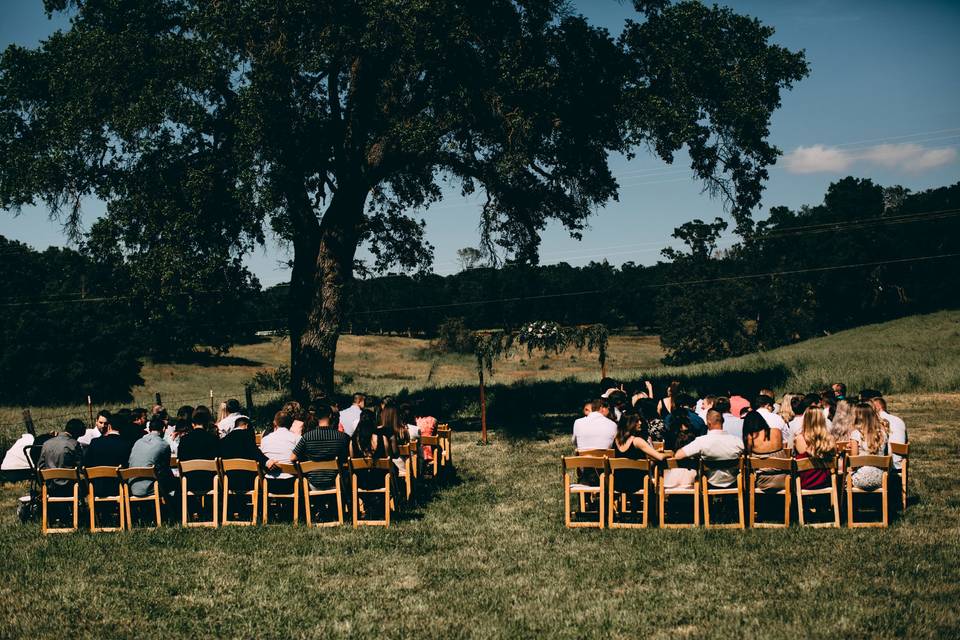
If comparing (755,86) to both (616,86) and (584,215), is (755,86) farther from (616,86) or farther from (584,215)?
(584,215)

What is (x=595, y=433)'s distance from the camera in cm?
1159

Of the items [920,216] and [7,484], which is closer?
[7,484]

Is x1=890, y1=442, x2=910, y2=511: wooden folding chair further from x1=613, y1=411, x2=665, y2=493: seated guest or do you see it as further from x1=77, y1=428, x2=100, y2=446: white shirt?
x1=77, y1=428, x2=100, y2=446: white shirt

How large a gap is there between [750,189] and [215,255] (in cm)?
1425

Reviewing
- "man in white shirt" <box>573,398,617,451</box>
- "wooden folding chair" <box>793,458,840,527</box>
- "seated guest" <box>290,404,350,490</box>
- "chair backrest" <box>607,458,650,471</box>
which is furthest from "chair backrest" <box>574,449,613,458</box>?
"seated guest" <box>290,404,350,490</box>

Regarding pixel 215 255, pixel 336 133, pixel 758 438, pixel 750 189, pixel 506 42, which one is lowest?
pixel 758 438

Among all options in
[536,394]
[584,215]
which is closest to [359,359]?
[536,394]

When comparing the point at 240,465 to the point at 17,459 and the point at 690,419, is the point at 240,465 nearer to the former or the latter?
the point at 17,459

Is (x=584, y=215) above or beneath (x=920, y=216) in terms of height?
beneath

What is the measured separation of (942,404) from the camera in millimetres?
24328

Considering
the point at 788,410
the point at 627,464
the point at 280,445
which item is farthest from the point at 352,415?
the point at 788,410

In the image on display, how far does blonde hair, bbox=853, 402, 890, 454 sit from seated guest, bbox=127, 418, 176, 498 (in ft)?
30.9

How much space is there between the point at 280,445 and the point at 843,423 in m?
7.75

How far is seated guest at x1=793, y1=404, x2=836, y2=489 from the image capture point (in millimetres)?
10172
